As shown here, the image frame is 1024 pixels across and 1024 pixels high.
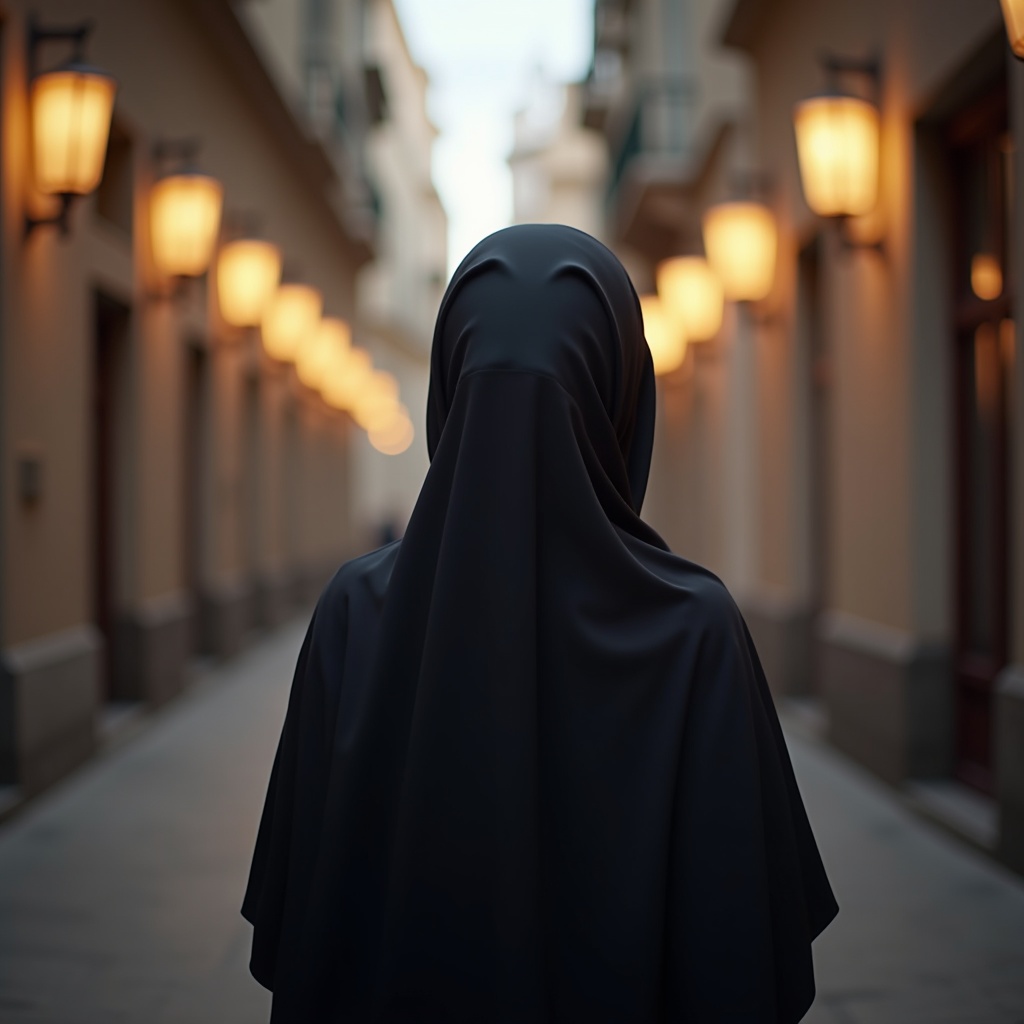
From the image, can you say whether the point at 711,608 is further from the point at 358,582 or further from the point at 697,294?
the point at 697,294

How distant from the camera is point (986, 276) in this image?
5.95 metres

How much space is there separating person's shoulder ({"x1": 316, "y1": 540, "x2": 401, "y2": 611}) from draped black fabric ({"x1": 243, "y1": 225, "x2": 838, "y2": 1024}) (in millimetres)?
68

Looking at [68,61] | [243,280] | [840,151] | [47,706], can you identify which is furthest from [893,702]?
[243,280]

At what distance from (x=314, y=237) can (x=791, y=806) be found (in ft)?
52.8

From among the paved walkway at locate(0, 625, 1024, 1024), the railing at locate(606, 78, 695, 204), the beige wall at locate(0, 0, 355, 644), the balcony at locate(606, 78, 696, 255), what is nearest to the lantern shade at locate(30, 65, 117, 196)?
the beige wall at locate(0, 0, 355, 644)

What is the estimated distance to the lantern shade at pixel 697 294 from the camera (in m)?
11.2

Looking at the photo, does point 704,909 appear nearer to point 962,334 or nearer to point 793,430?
point 962,334

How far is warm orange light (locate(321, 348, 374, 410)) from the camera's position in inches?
693

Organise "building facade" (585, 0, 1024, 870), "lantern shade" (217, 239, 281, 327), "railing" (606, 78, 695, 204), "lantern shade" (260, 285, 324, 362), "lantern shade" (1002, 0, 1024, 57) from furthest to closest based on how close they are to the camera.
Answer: "railing" (606, 78, 695, 204)
"lantern shade" (260, 285, 324, 362)
"lantern shade" (217, 239, 281, 327)
"building facade" (585, 0, 1024, 870)
"lantern shade" (1002, 0, 1024, 57)

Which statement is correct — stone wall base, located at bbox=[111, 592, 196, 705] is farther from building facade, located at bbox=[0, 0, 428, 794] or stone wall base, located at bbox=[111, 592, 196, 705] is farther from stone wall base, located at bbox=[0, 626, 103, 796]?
stone wall base, located at bbox=[0, 626, 103, 796]

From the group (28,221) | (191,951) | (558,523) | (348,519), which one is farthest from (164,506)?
(348,519)

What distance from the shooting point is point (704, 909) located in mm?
1736

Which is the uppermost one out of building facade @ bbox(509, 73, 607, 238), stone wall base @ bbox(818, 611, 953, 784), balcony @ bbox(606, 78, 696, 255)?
building facade @ bbox(509, 73, 607, 238)

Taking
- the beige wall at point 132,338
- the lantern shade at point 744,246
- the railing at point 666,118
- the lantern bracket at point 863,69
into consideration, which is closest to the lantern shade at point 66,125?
the beige wall at point 132,338
